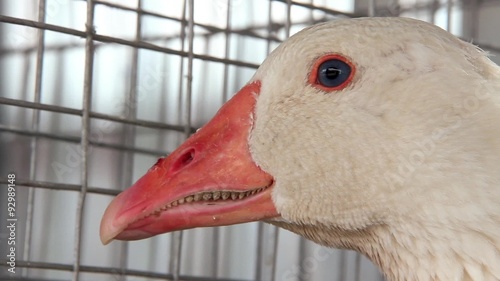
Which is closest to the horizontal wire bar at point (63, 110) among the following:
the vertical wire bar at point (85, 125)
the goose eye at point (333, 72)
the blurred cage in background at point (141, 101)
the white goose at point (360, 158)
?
the vertical wire bar at point (85, 125)

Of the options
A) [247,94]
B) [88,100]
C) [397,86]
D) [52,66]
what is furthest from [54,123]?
[397,86]

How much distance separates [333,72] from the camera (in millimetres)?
→ 1295

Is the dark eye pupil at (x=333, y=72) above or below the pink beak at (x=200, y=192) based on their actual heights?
above

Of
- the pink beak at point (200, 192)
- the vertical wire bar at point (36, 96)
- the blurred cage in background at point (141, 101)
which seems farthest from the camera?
the blurred cage in background at point (141, 101)

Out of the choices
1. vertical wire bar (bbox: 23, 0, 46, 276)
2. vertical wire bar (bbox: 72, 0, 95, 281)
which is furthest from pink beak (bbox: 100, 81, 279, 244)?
vertical wire bar (bbox: 23, 0, 46, 276)

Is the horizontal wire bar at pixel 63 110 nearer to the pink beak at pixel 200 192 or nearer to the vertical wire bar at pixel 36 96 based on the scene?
the vertical wire bar at pixel 36 96

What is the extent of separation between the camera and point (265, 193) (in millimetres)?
1331

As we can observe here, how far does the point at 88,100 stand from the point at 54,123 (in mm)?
1547

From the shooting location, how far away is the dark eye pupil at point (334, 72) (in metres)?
1.29

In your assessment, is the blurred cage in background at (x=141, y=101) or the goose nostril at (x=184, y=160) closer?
the goose nostril at (x=184, y=160)

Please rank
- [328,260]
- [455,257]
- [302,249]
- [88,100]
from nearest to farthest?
1. [455,257]
2. [88,100]
3. [302,249]
4. [328,260]

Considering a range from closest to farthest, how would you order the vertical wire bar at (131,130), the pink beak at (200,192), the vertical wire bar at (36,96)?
the pink beak at (200,192), the vertical wire bar at (36,96), the vertical wire bar at (131,130)

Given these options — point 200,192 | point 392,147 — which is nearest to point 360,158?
point 392,147

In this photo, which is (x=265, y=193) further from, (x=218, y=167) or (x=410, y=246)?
(x=410, y=246)
